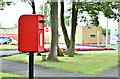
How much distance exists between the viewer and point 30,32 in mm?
4875

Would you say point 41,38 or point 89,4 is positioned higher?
point 89,4

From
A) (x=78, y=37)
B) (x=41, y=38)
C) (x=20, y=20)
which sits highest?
(x=20, y=20)

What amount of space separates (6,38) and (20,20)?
119 feet

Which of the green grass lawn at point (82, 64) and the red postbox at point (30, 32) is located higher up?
the red postbox at point (30, 32)

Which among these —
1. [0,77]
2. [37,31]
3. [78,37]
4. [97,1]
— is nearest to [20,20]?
[37,31]

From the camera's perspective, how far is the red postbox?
15.9 ft

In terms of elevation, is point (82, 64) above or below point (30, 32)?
below

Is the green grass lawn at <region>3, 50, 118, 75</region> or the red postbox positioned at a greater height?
the red postbox

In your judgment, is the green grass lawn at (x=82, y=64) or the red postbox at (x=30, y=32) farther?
the green grass lawn at (x=82, y=64)

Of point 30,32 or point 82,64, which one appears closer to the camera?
point 30,32

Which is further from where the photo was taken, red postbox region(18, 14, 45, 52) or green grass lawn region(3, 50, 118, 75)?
green grass lawn region(3, 50, 118, 75)

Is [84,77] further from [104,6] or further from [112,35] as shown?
[112,35]

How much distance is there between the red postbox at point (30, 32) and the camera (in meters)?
4.84

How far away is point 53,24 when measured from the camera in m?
14.3
